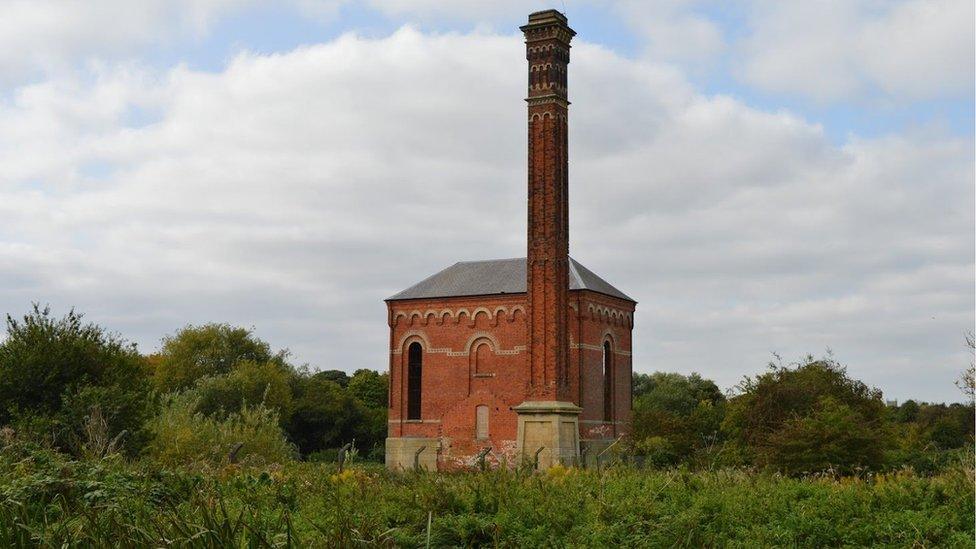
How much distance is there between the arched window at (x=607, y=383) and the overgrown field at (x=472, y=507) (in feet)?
103

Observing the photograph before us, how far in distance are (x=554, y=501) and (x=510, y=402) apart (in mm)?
31702

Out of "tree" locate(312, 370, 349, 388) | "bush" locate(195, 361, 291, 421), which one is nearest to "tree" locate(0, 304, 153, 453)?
"bush" locate(195, 361, 291, 421)

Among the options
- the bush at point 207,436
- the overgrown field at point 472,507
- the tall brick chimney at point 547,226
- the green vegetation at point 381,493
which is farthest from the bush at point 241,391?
the overgrown field at point 472,507

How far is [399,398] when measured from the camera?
43.4 metres

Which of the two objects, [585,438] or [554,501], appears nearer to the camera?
[554,501]

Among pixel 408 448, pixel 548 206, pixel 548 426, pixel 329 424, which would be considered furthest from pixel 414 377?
pixel 548 206

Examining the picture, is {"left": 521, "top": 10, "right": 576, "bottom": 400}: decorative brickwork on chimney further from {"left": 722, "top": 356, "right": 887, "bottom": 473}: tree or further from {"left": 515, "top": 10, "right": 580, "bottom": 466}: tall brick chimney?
{"left": 722, "top": 356, "right": 887, "bottom": 473}: tree

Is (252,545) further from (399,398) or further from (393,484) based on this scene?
(399,398)

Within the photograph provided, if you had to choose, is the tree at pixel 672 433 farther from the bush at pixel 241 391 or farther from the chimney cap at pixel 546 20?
the bush at pixel 241 391

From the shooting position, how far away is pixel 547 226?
105 ft

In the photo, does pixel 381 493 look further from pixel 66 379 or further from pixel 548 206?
pixel 548 206

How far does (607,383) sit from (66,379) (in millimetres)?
24319

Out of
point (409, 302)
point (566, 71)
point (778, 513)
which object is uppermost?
point (566, 71)

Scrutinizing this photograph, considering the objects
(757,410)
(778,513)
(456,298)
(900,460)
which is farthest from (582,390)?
(778,513)
